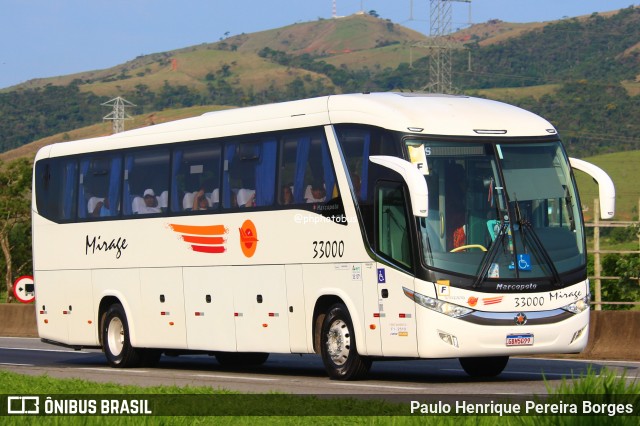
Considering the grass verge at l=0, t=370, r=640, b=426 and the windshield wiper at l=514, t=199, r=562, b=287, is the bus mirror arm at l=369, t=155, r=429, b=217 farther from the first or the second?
the grass verge at l=0, t=370, r=640, b=426

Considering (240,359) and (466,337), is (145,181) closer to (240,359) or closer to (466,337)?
(240,359)

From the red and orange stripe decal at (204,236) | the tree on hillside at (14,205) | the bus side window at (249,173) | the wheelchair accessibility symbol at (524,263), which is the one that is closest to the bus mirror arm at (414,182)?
the wheelchair accessibility symbol at (524,263)

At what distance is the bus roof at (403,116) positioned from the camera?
1723 cm

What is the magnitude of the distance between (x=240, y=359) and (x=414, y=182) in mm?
7585

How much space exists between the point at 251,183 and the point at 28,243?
45.3 metres

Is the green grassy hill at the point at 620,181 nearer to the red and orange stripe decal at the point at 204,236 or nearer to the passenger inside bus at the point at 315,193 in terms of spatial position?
the red and orange stripe decal at the point at 204,236

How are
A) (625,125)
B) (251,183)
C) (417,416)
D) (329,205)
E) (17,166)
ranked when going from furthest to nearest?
(625,125) < (17,166) < (251,183) < (329,205) < (417,416)

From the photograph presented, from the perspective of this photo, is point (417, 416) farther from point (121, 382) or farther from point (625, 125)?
point (625, 125)

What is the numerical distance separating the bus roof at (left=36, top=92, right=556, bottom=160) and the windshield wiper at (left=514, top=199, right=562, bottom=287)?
1.21 metres

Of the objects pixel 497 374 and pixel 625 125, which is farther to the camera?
pixel 625 125

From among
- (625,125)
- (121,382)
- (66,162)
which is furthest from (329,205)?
(625,125)

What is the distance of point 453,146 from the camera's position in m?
17.1

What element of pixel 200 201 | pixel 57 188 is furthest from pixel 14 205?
pixel 200 201

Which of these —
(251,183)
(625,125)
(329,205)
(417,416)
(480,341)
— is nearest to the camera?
(417,416)
